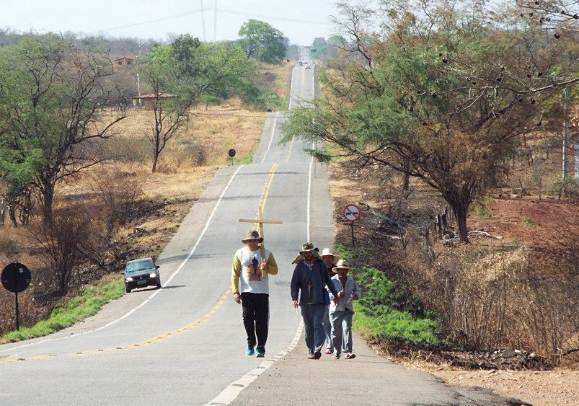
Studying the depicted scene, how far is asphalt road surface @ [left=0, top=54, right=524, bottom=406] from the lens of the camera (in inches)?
422

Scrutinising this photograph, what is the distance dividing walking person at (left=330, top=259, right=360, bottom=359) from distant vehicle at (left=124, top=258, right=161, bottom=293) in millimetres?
25064

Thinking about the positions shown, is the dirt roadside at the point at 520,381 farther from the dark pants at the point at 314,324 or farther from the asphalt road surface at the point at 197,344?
the dark pants at the point at 314,324

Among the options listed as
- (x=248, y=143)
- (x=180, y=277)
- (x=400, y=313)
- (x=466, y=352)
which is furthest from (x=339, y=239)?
(x=248, y=143)

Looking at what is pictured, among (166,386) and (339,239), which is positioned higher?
(166,386)

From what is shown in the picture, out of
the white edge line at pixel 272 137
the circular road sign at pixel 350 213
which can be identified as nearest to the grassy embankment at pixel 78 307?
the circular road sign at pixel 350 213

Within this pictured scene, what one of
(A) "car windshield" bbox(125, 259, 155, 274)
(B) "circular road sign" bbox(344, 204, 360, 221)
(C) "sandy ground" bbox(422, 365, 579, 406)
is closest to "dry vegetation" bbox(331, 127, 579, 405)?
(C) "sandy ground" bbox(422, 365, 579, 406)

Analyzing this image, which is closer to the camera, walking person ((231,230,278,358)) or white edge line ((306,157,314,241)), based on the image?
walking person ((231,230,278,358))

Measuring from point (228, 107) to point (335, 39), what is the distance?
84183 mm

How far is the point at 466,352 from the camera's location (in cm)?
2236

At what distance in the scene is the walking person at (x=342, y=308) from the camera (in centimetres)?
1698

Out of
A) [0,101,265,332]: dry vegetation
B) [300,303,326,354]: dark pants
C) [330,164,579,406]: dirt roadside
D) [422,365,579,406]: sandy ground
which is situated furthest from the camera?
[0,101,265,332]: dry vegetation

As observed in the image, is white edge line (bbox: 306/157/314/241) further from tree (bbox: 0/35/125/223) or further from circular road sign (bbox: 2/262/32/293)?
circular road sign (bbox: 2/262/32/293)

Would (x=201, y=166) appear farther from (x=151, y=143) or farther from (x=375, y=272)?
(x=375, y=272)

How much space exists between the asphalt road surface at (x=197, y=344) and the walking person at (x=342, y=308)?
2.11ft
